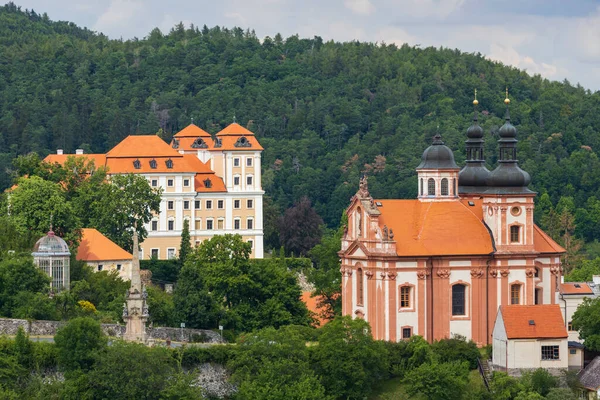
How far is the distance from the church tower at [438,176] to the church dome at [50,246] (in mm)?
16669

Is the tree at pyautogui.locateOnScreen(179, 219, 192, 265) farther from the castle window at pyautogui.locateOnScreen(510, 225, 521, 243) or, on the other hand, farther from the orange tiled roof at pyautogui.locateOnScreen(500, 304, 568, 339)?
the orange tiled roof at pyautogui.locateOnScreen(500, 304, 568, 339)

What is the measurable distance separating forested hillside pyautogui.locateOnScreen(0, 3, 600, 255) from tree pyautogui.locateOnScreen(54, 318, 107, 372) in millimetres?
60100

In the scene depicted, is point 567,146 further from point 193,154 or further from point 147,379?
point 147,379

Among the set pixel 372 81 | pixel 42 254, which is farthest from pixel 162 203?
pixel 372 81

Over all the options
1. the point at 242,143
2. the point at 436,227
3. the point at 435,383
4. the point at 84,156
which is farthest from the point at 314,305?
the point at 242,143

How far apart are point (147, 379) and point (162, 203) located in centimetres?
4437

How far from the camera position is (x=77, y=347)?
73250 mm

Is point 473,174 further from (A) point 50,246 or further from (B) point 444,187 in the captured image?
(A) point 50,246

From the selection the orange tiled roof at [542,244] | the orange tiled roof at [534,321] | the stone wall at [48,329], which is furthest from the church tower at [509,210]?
the stone wall at [48,329]

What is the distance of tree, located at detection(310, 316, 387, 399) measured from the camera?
76.5m

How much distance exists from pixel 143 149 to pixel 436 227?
36.8 metres

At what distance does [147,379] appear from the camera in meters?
72.9

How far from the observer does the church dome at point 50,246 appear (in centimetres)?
8844

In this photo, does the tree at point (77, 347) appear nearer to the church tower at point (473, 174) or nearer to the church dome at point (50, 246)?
the church dome at point (50, 246)
